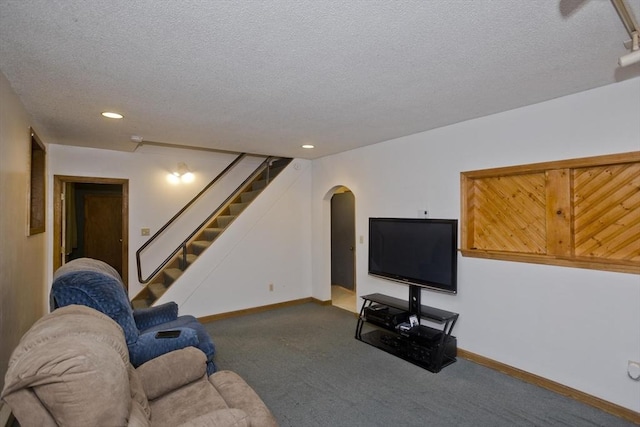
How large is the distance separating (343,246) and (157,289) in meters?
3.35

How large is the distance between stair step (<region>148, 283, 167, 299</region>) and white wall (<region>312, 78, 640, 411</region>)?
10.1 ft

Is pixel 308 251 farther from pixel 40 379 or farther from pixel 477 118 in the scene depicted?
pixel 40 379

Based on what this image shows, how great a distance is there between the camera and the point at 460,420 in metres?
2.44

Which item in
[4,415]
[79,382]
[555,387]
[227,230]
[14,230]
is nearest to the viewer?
[79,382]

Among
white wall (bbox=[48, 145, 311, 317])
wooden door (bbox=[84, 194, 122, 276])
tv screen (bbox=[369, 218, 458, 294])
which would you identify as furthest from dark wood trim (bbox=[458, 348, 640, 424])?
wooden door (bbox=[84, 194, 122, 276])

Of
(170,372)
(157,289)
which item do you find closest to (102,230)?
(157,289)

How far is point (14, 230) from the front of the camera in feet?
8.53

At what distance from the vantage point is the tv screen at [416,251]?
11.3ft

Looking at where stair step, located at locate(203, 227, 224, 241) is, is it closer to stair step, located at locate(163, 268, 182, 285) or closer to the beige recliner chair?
stair step, located at locate(163, 268, 182, 285)

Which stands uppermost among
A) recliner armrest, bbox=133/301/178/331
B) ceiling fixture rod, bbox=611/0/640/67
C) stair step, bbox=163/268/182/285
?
ceiling fixture rod, bbox=611/0/640/67

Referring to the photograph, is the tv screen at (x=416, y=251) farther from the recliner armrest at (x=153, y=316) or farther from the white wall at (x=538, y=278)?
the recliner armrest at (x=153, y=316)

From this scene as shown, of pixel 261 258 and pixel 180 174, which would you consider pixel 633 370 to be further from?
pixel 180 174

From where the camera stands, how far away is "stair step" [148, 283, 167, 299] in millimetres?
4566

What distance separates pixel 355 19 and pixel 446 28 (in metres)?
0.50
